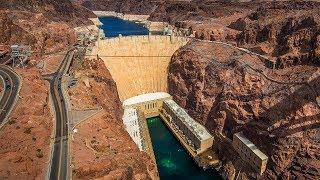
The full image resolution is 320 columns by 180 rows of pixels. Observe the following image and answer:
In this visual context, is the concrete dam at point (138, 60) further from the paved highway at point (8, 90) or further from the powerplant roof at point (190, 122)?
the paved highway at point (8, 90)

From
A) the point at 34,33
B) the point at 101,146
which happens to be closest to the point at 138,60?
the point at 34,33

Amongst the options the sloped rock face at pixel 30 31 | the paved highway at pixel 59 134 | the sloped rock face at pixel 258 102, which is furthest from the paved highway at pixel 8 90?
the sloped rock face at pixel 258 102

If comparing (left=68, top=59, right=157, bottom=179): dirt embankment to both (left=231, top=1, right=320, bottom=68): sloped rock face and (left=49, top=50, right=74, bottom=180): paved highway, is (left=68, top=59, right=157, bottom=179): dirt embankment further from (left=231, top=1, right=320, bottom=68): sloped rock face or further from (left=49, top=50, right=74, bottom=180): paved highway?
(left=231, top=1, right=320, bottom=68): sloped rock face

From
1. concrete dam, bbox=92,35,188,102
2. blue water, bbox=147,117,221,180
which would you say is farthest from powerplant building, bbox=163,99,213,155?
concrete dam, bbox=92,35,188,102

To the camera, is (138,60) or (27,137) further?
(138,60)

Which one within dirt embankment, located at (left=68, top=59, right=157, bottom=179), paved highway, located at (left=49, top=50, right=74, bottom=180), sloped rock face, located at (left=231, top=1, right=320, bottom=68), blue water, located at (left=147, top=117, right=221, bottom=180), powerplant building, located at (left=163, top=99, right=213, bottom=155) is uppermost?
sloped rock face, located at (left=231, top=1, right=320, bottom=68)

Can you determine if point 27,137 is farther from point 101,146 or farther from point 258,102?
point 258,102
